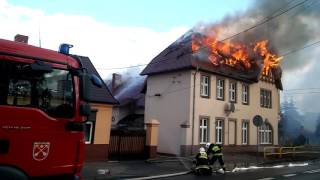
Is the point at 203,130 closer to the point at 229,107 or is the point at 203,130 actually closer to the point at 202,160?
the point at 229,107

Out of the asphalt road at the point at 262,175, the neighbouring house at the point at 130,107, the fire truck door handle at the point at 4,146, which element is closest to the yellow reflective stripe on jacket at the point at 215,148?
the asphalt road at the point at 262,175

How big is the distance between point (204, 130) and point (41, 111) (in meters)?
22.4

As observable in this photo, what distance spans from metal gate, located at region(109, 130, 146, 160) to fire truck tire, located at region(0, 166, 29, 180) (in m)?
15.4

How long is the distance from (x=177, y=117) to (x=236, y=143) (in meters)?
6.24

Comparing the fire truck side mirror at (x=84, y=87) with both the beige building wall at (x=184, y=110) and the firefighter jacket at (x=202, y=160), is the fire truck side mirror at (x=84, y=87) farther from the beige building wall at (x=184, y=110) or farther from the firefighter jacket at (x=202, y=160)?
the beige building wall at (x=184, y=110)

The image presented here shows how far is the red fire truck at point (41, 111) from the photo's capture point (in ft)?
19.3

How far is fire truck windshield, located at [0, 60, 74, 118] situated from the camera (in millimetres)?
6048

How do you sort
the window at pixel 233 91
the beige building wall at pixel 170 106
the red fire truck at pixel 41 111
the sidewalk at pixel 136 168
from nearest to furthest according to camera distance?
the red fire truck at pixel 41 111 → the sidewalk at pixel 136 168 → the beige building wall at pixel 170 106 → the window at pixel 233 91

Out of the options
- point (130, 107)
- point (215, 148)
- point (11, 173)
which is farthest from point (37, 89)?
point (130, 107)

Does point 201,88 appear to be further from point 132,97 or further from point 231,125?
point 132,97

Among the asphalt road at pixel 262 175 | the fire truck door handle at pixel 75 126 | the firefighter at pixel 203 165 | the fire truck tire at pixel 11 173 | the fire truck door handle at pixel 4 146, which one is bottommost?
the asphalt road at pixel 262 175

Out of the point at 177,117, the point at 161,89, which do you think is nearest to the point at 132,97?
the point at 161,89

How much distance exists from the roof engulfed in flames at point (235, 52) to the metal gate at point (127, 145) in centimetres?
894

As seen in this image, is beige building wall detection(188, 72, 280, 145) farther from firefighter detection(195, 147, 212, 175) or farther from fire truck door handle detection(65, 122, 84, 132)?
fire truck door handle detection(65, 122, 84, 132)
